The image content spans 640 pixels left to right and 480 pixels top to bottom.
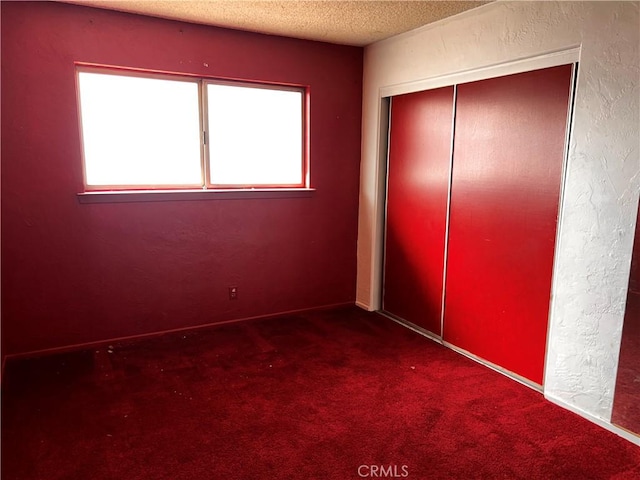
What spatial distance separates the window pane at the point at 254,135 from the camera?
3.64 m

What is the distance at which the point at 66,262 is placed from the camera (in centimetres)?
325

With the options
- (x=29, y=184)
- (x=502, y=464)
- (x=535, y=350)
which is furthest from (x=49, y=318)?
(x=535, y=350)

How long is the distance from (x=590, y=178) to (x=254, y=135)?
2.43 meters

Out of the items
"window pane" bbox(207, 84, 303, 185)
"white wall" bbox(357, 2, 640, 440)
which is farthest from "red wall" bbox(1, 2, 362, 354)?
"white wall" bbox(357, 2, 640, 440)

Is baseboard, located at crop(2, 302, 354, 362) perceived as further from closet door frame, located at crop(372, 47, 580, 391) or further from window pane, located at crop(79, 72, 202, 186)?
window pane, located at crop(79, 72, 202, 186)

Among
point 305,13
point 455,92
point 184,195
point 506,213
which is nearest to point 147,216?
point 184,195

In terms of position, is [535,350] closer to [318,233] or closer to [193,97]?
[318,233]

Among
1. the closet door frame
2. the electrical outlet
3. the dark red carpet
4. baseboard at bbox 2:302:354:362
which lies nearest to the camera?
the dark red carpet

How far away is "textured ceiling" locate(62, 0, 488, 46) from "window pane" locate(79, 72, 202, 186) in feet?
1.62

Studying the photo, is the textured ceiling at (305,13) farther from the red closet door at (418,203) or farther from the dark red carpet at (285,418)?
the dark red carpet at (285,418)

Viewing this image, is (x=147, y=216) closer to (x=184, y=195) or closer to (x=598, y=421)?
(x=184, y=195)

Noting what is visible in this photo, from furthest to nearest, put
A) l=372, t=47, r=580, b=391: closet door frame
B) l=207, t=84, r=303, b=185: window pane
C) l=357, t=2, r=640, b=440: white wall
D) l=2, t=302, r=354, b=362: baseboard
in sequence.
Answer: l=207, t=84, r=303, b=185: window pane → l=2, t=302, r=354, b=362: baseboard → l=372, t=47, r=580, b=391: closet door frame → l=357, t=2, r=640, b=440: white wall

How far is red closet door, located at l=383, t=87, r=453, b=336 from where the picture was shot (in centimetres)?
342

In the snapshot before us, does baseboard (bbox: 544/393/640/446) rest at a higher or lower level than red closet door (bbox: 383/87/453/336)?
lower
